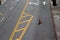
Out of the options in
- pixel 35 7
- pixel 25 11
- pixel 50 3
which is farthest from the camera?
pixel 50 3

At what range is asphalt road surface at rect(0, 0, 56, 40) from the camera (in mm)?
26531

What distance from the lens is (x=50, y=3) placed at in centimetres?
4400

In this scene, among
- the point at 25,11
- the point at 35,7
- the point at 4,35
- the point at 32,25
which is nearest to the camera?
the point at 4,35

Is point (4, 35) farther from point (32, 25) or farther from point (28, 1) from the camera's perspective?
point (28, 1)

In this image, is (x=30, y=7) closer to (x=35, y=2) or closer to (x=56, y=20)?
(x=35, y=2)

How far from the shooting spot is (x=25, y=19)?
108ft

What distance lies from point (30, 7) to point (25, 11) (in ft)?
10.4

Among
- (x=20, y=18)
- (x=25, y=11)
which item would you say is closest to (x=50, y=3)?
(x=25, y=11)

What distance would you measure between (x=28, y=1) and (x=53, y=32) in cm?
1789

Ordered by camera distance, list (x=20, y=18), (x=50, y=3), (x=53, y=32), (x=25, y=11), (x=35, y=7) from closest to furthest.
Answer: (x=53, y=32) < (x=20, y=18) < (x=25, y=11) < (x=35, y=7) < (x=50, y=3)

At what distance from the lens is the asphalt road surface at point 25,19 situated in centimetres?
2653

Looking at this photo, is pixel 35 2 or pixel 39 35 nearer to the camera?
pixel 39 35

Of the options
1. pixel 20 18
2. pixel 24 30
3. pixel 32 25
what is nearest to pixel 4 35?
pixel 24 30

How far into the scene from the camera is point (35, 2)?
44.0 metres
